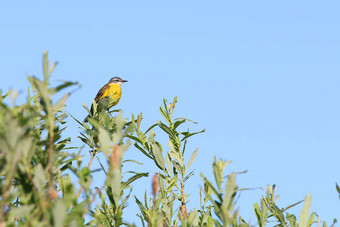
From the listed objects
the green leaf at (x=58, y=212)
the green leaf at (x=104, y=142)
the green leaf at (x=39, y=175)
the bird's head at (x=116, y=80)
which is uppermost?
the bird's head at (x=116, y=80)

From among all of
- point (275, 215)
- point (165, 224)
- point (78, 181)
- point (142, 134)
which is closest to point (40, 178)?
point (78, 181)

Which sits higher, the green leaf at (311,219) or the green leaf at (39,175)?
the green leaf at (39,175)

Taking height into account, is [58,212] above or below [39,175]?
below

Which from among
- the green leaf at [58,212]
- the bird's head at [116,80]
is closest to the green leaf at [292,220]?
the green leaf at [58,212]

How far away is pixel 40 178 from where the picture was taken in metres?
2.14

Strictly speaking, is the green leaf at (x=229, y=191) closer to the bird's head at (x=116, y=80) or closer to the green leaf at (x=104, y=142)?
the green leaf at (x=104, y=142)

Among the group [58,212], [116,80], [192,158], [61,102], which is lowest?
[58,212]

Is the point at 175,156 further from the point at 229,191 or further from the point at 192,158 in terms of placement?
the point at 229,191

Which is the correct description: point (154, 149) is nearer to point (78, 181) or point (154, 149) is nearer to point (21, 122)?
point (78, 181)

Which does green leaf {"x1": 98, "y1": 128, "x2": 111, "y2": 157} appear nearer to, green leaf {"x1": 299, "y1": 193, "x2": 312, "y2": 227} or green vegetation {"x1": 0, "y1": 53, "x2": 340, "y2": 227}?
green vegetation {"x1": 0, "y1": 53, "x2": 340, "y2": 227}

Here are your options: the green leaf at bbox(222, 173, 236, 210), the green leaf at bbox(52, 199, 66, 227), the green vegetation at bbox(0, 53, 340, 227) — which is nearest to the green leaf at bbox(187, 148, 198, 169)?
the green vegetation at bbox(0, 53, 340, 227)

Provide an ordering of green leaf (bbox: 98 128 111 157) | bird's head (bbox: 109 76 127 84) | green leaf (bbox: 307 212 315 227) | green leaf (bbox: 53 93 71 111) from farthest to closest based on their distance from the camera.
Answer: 1. bird's head (bbox: 109 76 127 84)
2. green leaf (bbox: 307 212 315 227)
3. green leaf (bbox: 98 128 111 157)
4. green leaf (bbox: 53 93 71 111)

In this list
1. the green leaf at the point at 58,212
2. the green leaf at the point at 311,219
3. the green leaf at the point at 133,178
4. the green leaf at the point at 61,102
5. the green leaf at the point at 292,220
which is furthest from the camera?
the green leaf at the point at 133,178

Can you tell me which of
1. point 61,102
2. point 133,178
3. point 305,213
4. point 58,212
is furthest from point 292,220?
point 58,212
